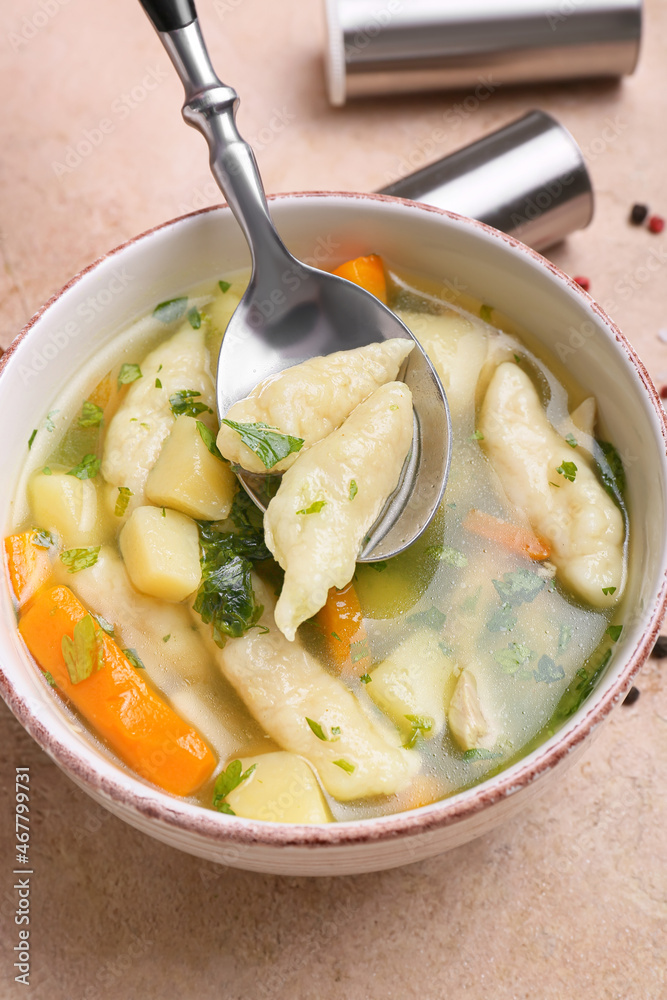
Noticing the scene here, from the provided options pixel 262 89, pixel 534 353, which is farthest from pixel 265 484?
pixel 262 89

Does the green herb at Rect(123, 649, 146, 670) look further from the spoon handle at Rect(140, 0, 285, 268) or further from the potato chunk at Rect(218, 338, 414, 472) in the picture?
the spoon handle at Rect(140, 0, 285, 268)

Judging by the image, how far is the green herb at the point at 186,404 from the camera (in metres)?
1.86

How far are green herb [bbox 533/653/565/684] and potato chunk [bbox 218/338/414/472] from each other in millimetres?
610

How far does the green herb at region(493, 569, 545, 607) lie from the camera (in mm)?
1711

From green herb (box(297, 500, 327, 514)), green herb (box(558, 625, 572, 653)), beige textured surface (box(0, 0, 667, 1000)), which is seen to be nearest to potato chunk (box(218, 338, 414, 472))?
green herb (box(297, 500, 327, 514))

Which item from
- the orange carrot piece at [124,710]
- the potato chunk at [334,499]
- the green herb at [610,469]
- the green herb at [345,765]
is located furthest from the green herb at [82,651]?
the green herb at [610,469]

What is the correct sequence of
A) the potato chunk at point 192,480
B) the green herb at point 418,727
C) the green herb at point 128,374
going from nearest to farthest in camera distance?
the green herb at point 418,727 → the potato chunk at point 192,480 → the green herb at point 128,374

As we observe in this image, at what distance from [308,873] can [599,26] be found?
7.82 feet

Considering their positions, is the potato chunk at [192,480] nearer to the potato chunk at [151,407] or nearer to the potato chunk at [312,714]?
the potato chunk at [151,407]

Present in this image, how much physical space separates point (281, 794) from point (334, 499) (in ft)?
1.73

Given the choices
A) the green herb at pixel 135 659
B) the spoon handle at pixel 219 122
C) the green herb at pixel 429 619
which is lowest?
the green herb at pixel 135 659

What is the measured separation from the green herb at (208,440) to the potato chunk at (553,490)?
55cm

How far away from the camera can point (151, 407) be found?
1.86 meters

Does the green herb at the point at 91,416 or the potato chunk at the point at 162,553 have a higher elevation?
the green herb at the point at 91,416
